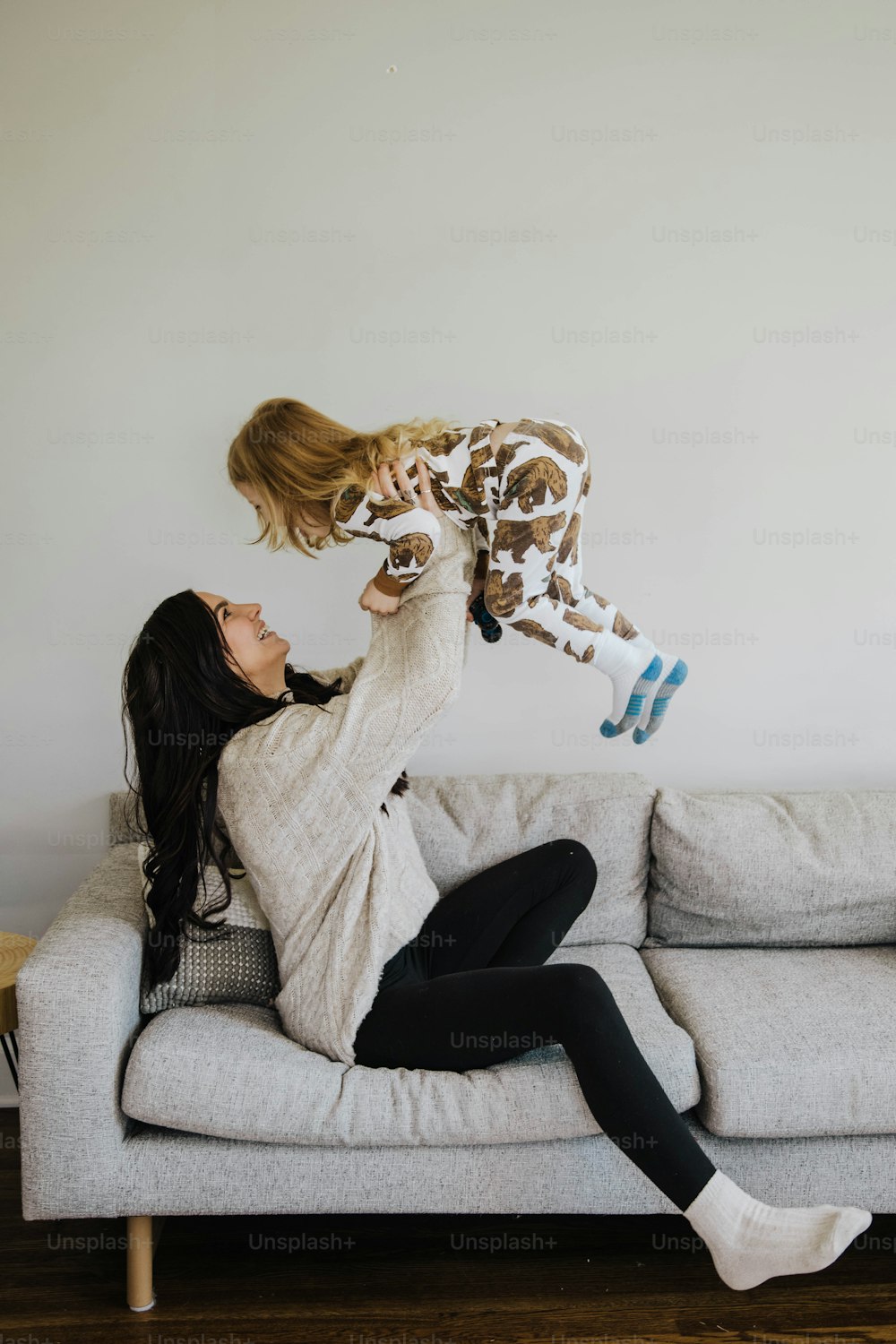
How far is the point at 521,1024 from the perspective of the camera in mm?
1679

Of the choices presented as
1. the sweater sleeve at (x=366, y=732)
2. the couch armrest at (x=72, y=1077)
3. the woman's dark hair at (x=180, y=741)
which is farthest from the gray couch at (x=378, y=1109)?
the sweater sleeve at (x=366, y=732)

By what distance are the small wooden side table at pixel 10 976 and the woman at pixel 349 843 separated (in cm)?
29

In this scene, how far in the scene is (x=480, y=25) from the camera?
2.49 meters

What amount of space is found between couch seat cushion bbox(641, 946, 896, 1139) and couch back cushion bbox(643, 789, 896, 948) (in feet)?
0.65

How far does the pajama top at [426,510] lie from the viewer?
181cm

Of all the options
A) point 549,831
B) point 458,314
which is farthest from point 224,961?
point 458,314

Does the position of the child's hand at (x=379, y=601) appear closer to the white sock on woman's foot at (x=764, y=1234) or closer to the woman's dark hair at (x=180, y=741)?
the woman's dark hair at (x=180, y=741)

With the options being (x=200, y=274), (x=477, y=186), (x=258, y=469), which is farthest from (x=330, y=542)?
(x=477, y=186)

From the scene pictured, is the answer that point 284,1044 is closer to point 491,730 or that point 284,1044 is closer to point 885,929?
point 491,730

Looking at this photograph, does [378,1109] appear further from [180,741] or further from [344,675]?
[344,675]

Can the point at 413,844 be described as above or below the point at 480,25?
below

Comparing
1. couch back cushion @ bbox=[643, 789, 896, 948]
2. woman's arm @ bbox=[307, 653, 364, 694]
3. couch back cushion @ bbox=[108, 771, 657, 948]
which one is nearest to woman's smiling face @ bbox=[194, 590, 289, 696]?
woman's arm @ bbox=[307, 653, 364, 694]

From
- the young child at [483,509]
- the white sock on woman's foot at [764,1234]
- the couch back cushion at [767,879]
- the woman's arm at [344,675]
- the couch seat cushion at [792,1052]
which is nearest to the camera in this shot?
the white sock on woman's foot at [764,1234]

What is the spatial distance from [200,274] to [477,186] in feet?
2.29
